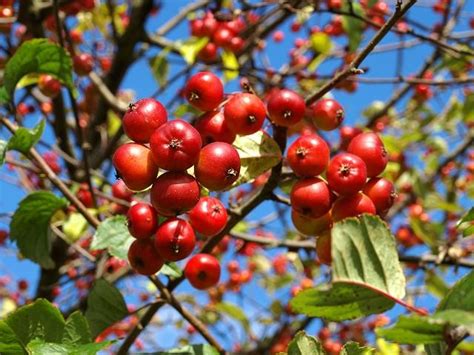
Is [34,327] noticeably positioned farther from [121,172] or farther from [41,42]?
[41,42]

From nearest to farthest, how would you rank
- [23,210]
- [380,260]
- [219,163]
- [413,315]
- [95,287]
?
1. [413,315]
2. [380,260]
3. [219,163]
4. [95,287]
5. [23,210]

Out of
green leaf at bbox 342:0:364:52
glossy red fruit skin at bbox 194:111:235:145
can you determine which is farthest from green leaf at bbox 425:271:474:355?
green leaf at bbox 342:0:364:52

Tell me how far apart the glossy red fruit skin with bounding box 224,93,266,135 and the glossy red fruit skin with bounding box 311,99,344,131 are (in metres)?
0.22

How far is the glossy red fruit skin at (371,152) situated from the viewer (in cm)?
150

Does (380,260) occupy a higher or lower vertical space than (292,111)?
lower

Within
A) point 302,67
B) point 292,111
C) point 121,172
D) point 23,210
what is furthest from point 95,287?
point 302,67

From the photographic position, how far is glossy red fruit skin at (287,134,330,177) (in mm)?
1458

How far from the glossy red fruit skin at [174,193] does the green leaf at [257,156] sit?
0.82ft

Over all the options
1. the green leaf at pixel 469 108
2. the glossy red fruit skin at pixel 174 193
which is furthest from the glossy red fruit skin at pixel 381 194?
the green leaf at pixel 469 108

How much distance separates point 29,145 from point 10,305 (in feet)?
11.1

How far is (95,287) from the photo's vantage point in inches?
72.1

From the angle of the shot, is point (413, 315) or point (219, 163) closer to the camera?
point (413, 315)

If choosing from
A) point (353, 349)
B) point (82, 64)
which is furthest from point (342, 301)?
point (82, 64)

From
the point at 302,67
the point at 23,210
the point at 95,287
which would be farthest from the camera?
the point at 302,67
